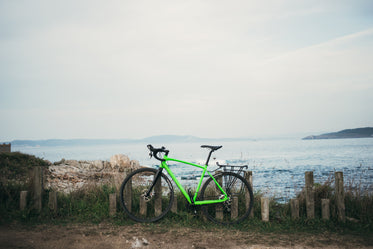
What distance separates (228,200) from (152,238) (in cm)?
173

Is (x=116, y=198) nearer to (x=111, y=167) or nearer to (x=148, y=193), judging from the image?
(x=148, y=193)

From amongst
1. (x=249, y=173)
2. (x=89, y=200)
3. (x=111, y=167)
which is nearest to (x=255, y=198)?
(x=249, y=173)

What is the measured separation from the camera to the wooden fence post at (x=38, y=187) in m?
5.89

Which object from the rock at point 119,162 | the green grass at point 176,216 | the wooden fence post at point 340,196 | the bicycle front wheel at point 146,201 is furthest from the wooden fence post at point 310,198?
the rock at point 119,162

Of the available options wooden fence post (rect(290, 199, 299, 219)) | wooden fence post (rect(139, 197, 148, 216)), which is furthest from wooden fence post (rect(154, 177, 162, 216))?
wooden fence post (rect(290, 199, 299, 219))

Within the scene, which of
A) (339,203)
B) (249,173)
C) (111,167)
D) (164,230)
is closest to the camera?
(164,230)

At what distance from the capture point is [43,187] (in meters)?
6.11

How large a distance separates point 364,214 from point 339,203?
21.3 inches

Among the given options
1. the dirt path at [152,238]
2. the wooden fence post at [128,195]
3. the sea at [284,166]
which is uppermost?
the wooden fence post at [128,195]

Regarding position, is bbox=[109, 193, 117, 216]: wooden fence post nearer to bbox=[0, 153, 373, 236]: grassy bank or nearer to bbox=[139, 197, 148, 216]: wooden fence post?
bbox=[0, 153, 373, 236]: grassy bank

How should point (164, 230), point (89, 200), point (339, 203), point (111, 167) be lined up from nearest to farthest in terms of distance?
1. point (164, 230)
2. point (339, 203)
3. point (89, 200)
4. point (111, 167)

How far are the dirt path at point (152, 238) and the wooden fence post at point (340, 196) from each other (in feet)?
2.13

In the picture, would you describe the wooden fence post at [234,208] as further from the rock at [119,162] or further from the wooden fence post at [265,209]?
the rock at [119,162]

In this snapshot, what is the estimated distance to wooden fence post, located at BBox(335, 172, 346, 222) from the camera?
5398 mm
